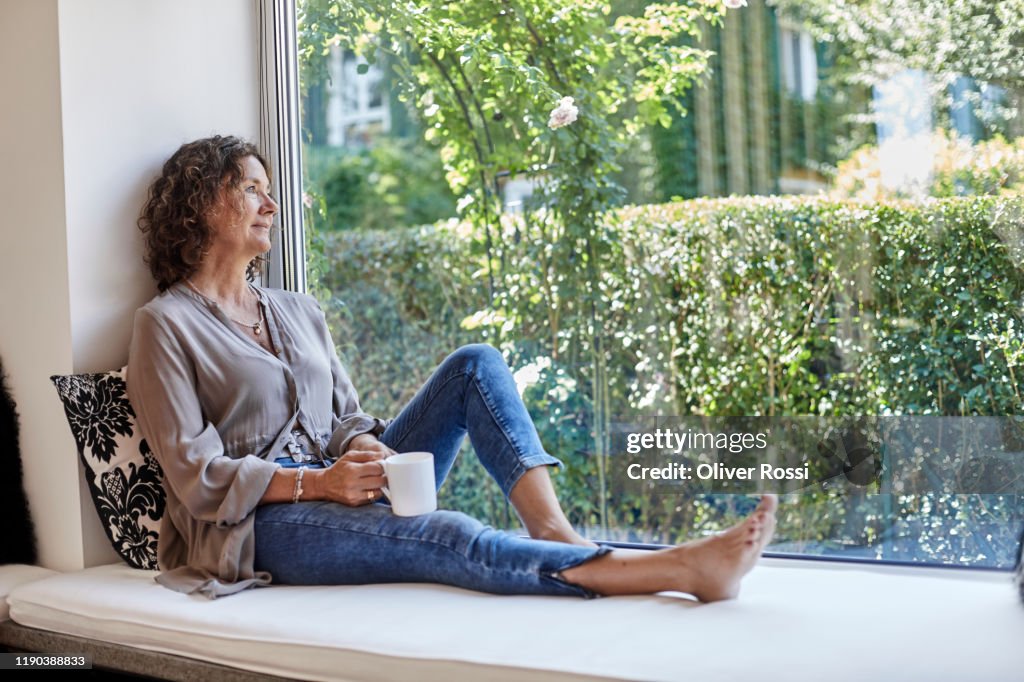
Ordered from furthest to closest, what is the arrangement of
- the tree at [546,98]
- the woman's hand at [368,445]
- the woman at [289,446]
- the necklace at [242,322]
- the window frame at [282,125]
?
1. the tree at [546,98]
2. the window frame at [282,125]
3. the necklace at [242,322]
4. the woman's hand at [368,445]
5. the woman at [289,446]

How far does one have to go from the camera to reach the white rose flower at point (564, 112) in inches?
118

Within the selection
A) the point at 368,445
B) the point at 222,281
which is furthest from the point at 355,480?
the point at 222,281

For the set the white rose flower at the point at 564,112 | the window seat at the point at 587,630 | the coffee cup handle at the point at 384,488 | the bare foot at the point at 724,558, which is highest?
the white rose flower at the point at 564,112

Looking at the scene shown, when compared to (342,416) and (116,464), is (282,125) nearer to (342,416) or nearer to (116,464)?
(342,416)

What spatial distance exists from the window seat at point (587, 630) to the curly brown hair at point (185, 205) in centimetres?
80

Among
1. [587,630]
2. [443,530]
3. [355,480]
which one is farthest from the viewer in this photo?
[355,480]

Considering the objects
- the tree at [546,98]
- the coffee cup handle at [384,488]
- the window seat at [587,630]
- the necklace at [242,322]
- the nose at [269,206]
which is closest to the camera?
the window seat at [587,630]

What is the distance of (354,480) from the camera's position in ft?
5.99

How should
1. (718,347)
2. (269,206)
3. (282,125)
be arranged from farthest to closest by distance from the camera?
(718,347) < (282,125) < (269,206)

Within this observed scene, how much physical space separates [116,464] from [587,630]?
1.23 meters

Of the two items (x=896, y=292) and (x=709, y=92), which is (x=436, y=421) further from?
(x=709, y=92)

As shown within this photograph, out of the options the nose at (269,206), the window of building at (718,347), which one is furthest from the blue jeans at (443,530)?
the window of building at (718,347)

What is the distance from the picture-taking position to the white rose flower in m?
3.01

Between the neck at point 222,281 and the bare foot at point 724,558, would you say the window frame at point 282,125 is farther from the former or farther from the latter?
the bare foot at point 724,558
